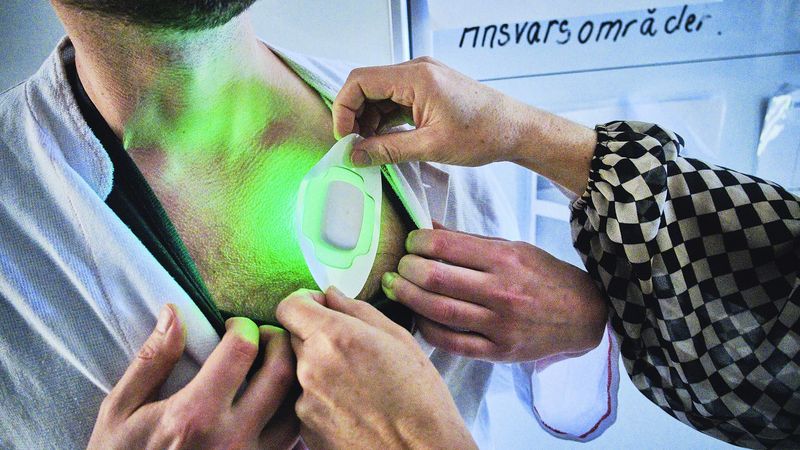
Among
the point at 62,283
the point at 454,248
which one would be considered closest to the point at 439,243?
the point at 454,248

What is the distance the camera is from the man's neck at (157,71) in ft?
2.16

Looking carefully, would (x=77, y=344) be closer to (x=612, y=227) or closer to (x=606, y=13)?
(x=612, y=227)

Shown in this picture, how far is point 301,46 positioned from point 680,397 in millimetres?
970

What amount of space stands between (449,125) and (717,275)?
425mm

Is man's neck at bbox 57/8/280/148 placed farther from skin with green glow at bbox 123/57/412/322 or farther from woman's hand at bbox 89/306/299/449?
woman's hand at bbox 89/306/299/449

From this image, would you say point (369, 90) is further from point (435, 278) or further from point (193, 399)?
point (193, 399)

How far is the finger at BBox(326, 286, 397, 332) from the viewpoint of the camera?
657mm

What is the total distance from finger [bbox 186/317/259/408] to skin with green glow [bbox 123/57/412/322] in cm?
14

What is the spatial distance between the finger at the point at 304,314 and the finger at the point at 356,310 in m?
0.02

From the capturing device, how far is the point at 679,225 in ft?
2.33

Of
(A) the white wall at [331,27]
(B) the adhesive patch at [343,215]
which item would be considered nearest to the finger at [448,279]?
(B) the adhesive patch at [343,215]

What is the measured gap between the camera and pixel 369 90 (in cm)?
74

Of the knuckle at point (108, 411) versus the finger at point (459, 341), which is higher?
the knuckle at point (108, 411)

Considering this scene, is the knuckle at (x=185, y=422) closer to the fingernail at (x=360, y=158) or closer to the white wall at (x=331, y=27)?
the fingernail at (x=360, y=158)
